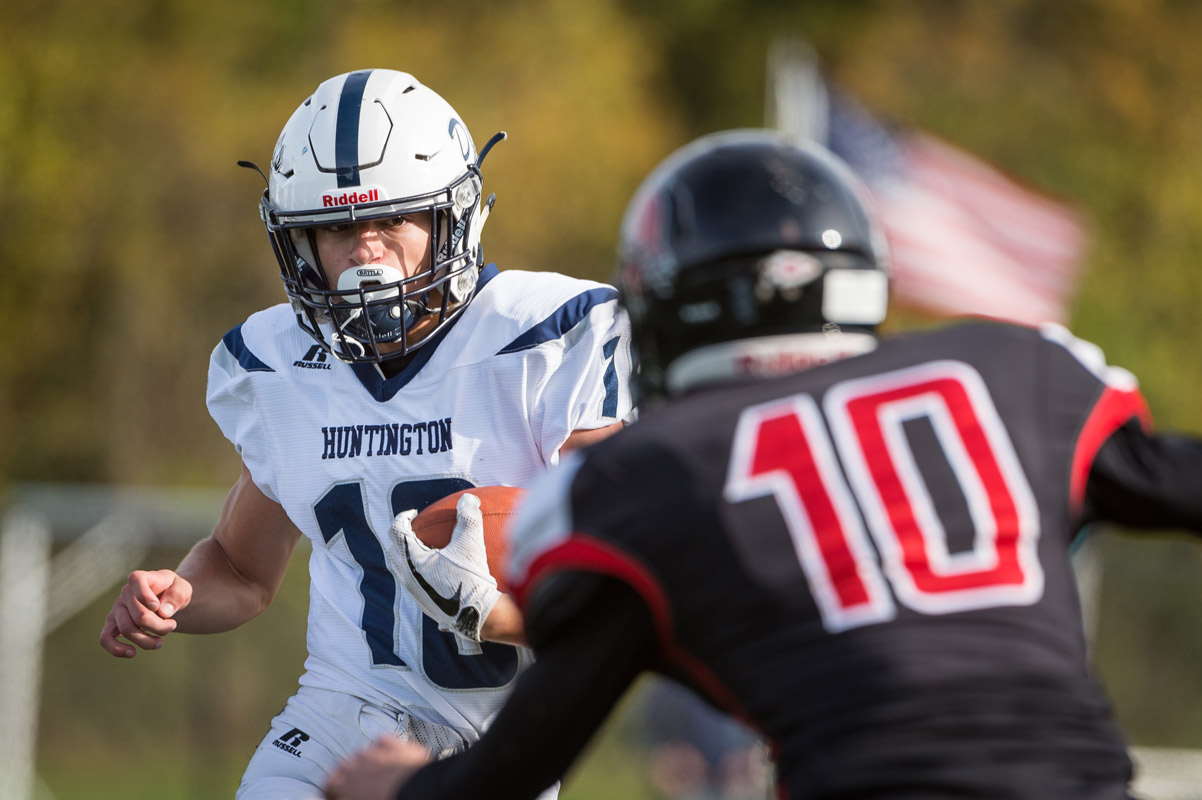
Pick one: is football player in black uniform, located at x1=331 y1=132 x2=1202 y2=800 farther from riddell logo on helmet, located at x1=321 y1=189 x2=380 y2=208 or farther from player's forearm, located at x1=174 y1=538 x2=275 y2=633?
player's forearm, located at x1=174 y1=538 x2=275 y2=633

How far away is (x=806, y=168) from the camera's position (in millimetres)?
1967

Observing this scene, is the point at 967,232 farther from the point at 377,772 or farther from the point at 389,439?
the point at 377,772

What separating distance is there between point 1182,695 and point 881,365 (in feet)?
38.3

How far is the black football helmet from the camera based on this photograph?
1.89 metres

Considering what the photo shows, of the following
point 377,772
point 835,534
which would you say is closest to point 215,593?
point 377,772

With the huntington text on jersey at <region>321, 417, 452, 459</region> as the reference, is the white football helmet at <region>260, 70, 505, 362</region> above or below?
above

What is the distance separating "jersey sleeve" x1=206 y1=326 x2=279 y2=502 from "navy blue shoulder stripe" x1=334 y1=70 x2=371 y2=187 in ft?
1.55

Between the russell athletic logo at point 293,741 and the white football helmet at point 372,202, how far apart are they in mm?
767

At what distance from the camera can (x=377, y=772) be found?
1989mm

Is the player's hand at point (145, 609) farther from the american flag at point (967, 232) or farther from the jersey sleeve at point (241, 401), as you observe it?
the american flag at point (967, 232)

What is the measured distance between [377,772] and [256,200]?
14606mm

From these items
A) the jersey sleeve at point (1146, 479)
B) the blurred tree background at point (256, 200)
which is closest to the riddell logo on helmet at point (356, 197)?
the jersey sleeve at point (1146, 479)

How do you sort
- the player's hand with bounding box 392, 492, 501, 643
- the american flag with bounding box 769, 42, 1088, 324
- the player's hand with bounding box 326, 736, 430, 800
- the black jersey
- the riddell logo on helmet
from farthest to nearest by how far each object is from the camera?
the american flag with bounding box 769, 42, 1088, 324
the riddell logo on helmet
the player's hand with bounding box 392, 492, 501, 643
the player's hand with bounding box 326, 736, 430, 800
the black jersey

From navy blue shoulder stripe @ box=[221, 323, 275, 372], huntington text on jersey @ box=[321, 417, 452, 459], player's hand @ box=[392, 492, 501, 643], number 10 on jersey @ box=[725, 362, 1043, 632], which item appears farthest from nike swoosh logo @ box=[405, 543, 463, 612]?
number 10 on jersey @ box=[725, 362, 1043, 632]
